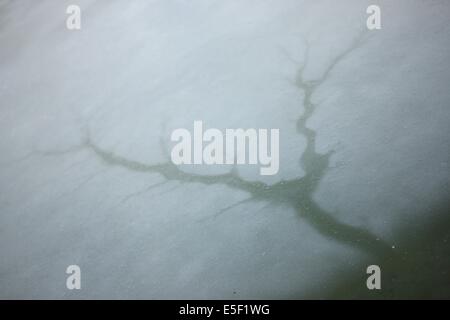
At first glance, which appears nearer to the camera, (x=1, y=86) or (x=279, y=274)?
(x=279, y=274)

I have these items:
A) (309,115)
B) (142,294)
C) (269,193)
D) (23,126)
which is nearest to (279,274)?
(269,193)

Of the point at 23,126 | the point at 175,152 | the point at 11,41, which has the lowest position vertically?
the point at 175,152

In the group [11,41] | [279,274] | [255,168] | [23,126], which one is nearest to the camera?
[279,274]

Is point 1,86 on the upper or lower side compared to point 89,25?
lower

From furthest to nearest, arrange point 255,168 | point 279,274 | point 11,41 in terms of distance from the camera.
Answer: point 11,41 < point 255,168 < point 279,274

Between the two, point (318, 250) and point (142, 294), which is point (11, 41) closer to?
point (142, 294)

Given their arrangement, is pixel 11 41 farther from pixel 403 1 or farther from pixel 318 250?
pixel 403 1
